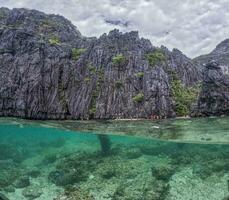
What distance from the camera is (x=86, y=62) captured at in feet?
177

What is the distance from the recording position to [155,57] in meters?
55.8

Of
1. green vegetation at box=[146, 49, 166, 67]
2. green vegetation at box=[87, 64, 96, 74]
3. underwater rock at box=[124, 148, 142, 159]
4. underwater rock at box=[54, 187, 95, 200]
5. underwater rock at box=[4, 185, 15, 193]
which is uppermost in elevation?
green vegetation at box=[146, 49, 166, 67]

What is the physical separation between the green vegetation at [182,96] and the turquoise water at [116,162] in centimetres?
515

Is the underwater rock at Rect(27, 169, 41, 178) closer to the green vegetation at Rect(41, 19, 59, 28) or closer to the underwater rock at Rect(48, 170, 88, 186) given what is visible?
the underwater rock at Rect(48, 170, 88, 186)

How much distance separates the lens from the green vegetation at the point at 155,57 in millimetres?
54425

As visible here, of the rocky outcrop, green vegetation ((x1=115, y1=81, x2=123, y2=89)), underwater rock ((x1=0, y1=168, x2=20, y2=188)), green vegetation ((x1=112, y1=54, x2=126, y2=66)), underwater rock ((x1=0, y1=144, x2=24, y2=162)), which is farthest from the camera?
green vegetation ((x1=112, y1=54, x2=126, y2=66))

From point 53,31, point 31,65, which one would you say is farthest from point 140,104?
point 53,31

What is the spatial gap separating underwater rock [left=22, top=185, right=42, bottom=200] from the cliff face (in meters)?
20.0

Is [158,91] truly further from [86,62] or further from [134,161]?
A: [134,161]

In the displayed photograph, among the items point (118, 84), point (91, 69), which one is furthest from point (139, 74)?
point (91, 69)

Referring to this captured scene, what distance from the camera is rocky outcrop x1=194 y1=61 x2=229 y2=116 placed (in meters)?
45.5

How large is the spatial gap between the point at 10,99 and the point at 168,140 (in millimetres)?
24383

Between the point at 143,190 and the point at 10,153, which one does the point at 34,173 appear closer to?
the point at 143,190

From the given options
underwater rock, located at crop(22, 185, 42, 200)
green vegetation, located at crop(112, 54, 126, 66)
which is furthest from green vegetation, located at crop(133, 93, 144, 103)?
underwater rock, located at crop(22, 185, 42, 200)
